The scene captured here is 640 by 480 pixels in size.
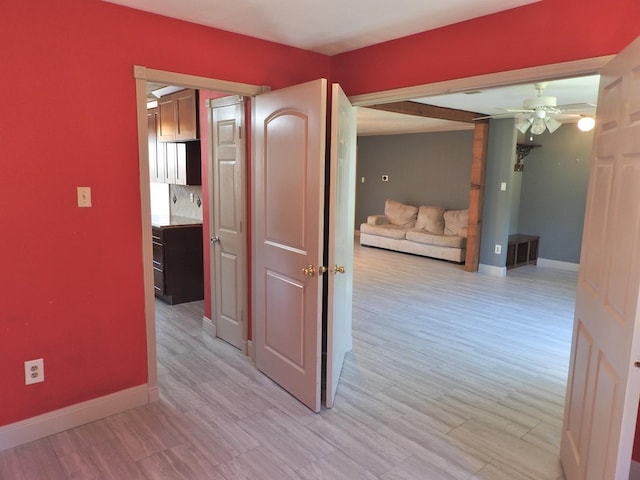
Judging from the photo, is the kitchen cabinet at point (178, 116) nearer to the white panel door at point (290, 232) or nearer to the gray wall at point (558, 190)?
the white panel door at point (290, 232)

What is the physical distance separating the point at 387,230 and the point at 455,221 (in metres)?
1.25

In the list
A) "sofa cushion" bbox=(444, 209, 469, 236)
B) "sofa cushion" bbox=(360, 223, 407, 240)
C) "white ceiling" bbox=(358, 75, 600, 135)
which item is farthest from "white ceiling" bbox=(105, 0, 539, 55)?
"sofa cushion" bbox=(360, 223, 407, 240)

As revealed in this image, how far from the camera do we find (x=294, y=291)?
9.05 feet

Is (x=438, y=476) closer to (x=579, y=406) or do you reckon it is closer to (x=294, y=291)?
(x=579, y=406)

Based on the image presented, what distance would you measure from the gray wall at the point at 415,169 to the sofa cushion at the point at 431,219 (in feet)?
1.48

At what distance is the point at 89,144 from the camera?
2377 mm

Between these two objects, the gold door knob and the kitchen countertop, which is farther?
the kitchen countertop

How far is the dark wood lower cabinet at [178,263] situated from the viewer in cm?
457

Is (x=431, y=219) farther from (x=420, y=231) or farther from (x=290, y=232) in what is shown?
(x=290, y=232)

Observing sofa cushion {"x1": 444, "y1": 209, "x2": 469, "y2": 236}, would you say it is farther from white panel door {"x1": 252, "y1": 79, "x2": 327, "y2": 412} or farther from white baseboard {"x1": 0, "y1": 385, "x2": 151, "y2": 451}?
white baseboard {"x1": 0, "y1": 385, "x2": 151, "y2": 451}

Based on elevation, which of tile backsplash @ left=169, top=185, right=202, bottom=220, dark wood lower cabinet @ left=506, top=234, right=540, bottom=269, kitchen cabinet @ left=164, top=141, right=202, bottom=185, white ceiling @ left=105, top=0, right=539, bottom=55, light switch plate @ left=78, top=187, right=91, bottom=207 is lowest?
dark wood lower cabinet @ left=506, top=234, right=540, bottom=269

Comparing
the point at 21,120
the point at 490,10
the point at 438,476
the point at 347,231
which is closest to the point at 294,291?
the point at 347,231

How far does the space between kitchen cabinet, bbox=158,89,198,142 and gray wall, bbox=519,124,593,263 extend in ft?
18.3

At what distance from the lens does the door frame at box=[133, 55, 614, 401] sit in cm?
222
